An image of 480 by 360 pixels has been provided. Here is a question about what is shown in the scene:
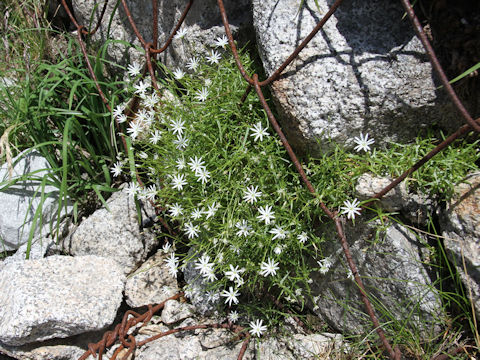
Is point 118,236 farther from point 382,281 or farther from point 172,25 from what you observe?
point 382,281

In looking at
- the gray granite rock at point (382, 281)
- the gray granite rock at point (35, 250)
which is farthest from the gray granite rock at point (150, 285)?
the gray granite rock at point (382, 281)

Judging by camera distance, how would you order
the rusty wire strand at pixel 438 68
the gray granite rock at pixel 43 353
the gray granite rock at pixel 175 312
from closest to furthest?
the rusty wire strand at pixel 438 68 < the gray granite rock at pixel 43 353 < the gray granite rock at pixel 175 312

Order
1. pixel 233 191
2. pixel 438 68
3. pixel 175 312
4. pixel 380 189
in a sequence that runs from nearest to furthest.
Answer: pixel 438 68
pixel 380 189
pixel 233 191
pixel 175 312

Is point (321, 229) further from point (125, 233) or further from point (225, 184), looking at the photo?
point (125, 233)

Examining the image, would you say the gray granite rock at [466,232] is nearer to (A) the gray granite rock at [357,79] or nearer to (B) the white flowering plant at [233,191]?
(A) the gray granite rock at [357,79]

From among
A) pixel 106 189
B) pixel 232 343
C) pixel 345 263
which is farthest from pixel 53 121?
pixel 345 263

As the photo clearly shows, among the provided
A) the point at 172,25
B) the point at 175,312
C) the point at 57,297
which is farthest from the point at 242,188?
the point at 172,25

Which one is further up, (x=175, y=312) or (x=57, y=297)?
(x=57, y=297)
